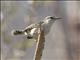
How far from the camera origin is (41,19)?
3086mm

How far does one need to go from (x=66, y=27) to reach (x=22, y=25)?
0.45 m

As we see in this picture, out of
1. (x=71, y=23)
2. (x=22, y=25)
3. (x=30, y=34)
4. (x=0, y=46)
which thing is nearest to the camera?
(x=30, y=34)

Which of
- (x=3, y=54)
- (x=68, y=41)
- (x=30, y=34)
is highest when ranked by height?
(x=30, y=34)

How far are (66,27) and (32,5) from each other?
1.27 feet

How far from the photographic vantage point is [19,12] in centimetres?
359

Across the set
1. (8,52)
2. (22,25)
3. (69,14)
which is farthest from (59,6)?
(8,52)

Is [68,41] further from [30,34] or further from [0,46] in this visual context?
[0,46]

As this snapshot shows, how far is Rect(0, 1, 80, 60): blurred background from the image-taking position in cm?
309

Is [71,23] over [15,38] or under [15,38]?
over

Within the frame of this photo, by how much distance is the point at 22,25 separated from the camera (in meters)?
3.37

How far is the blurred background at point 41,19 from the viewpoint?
10.1 ft

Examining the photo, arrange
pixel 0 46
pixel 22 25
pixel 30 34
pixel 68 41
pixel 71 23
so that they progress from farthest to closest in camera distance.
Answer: pixel 0 46, pixel 22 25, pixel 71 23, pixel 68 41, pixel 30 34

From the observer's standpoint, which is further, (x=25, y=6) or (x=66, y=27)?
(x=25, y=6)

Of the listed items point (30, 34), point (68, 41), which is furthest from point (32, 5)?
point (30, 34)
